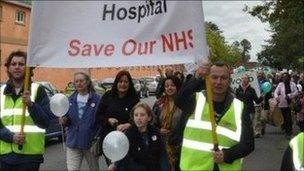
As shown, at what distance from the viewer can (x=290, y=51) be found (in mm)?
52344

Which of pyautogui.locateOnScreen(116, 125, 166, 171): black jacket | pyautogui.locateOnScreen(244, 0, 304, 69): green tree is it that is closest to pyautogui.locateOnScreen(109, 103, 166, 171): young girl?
pyautogui.locateOnScreen(116, 125, 166, 171): black jacket

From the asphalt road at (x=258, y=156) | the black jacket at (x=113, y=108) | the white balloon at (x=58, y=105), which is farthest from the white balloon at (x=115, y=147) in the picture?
the asphalt road at (x=258, y=156)

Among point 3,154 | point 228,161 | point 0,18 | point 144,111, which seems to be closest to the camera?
point 228,161

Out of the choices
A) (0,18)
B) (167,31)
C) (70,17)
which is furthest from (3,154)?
(0,18)

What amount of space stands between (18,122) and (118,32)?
141 cm

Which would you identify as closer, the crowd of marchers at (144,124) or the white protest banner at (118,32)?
the crowd of marchers at (144,124)

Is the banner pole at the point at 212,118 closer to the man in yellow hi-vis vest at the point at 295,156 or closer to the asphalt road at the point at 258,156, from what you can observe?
the man in yellow hi-vis vest at the point at 295,156

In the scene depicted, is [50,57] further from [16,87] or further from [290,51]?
[290,51]

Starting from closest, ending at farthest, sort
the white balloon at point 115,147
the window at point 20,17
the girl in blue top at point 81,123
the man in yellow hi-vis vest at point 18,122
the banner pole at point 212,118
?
the banner pole at point 212,118 < the white balloon at point 115,147 < the man in yellow hi-vis vest at point 18,122 < the girl in blue top at point 81,123 < the window at point 20,17

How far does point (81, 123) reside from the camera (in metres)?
8.14

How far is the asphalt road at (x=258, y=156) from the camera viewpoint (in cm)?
1201

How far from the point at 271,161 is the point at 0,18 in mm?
33473

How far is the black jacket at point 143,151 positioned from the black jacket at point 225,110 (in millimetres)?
883

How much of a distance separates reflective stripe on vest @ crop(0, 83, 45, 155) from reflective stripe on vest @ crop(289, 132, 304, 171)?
8.72ft
